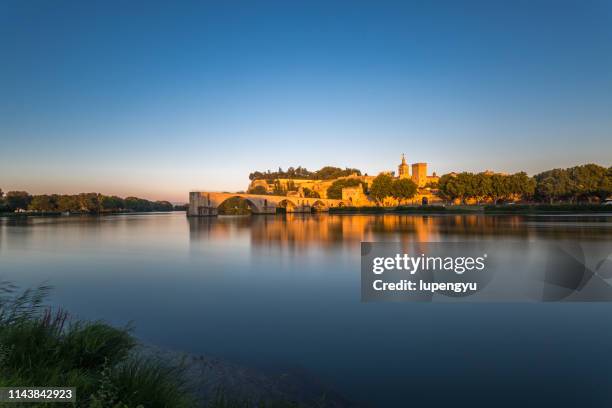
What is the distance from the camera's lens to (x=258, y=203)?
7262 centimetres

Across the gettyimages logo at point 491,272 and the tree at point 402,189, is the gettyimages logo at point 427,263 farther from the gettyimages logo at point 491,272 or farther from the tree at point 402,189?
the tree at point 402,189

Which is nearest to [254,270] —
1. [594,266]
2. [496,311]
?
[496,311]

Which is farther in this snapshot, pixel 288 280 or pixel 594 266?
pixel 594 266

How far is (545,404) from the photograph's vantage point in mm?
3990

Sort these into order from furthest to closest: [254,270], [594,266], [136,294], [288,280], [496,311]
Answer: [254,270] → [594,266] → [288,280] → [136,294] → [496,311]

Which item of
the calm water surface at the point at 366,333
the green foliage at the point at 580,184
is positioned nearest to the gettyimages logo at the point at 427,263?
the calm water surface at the point at 366,333

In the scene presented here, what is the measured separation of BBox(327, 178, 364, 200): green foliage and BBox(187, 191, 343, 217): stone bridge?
5657 mm

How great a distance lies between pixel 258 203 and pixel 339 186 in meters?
35.1

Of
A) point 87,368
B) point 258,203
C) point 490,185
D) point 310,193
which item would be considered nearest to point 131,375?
point 87,368

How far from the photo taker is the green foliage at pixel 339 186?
101188 mm

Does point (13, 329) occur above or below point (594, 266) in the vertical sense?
above

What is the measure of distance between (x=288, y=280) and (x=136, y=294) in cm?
387

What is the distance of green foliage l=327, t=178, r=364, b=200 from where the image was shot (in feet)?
332

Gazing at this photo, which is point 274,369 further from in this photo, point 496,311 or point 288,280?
point 288,280
